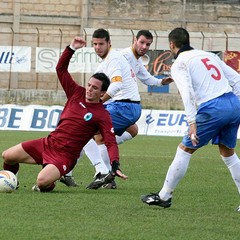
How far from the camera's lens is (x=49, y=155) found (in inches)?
439

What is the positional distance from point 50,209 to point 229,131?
198 cm

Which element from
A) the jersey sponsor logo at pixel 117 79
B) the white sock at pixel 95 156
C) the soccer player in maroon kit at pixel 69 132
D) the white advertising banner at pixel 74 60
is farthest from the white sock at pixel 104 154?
the white advertising banner at pixel 74 60

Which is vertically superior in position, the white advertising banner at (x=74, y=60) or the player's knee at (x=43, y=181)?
the player's knee at (x=43, y=181)

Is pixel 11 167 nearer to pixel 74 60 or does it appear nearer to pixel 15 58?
pixel 74 60

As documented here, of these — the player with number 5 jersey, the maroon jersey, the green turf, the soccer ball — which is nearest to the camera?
the green turf

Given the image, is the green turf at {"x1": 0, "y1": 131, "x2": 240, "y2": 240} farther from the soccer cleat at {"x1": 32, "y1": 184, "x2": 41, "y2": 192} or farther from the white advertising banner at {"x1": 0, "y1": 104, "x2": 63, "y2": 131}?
the white advertising banner at {"x1": 0, "y1": 104, "x2": 63, "y2": 131}

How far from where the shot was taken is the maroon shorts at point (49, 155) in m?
11.0

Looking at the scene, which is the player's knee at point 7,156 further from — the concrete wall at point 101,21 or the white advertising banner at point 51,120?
the concrete wall at point 101,21

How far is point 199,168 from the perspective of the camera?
16.1m

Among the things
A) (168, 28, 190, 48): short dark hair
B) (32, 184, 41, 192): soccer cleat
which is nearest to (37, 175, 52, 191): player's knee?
(32, 184, 41, 192): soccer cleat

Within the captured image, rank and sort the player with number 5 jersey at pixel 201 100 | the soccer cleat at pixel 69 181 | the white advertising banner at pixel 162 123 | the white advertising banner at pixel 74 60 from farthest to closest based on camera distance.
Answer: the white advertising banner at pixel 74 60 < the white advertising banner at pixel 162 123 < the soccer cleat at pixel 69 181 < the player with number 5 jersey at pixel 201 100

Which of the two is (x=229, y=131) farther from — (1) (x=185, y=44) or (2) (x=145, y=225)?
(2) (x=145, y=225)

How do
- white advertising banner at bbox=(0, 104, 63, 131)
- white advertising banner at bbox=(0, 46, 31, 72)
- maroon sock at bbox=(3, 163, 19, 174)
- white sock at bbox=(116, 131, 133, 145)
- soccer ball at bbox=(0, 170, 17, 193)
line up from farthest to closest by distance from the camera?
white advertising banner at bbox=(0, 46, 31, 72) < white advertising banner at bbox=(0, 104, 63, 131) < white sock at bbox=(116, 131, 133, 145) < maroon sock at bbox=(3, 163, 19, 174) < soccer ball at bbox=(0, 170, 17, 193)

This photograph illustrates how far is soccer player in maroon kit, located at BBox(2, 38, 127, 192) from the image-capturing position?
35.8 feet
